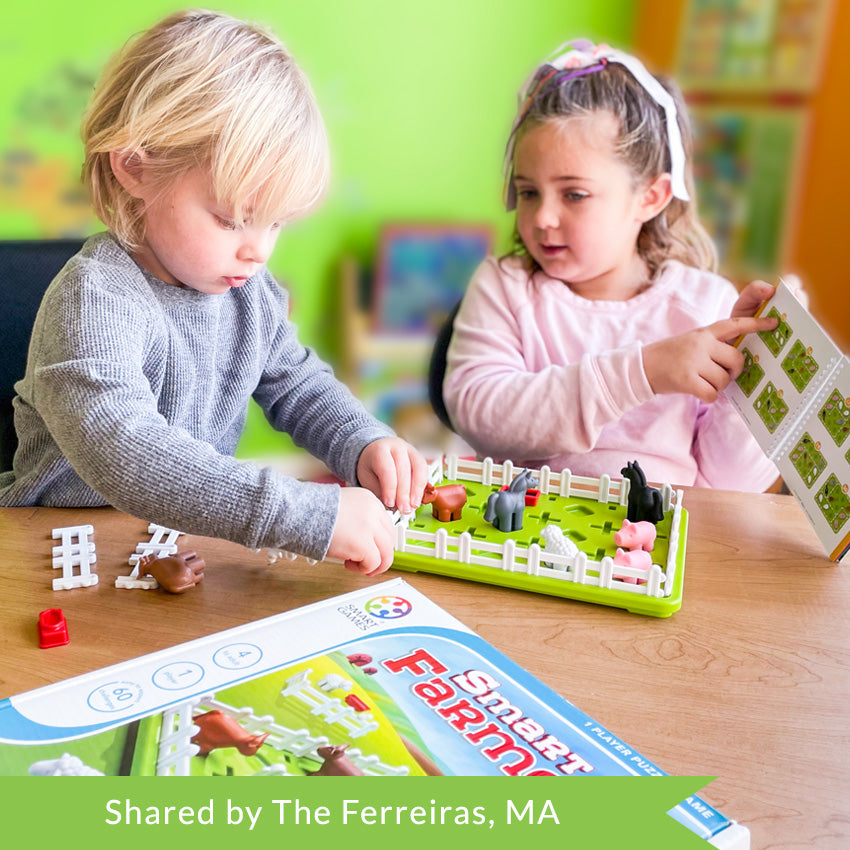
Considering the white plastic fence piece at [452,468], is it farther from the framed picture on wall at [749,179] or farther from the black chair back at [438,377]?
the framed picture on wall at [749,179]

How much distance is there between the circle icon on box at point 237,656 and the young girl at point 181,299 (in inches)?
3.3

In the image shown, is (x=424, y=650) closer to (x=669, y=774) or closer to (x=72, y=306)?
(x=669, y=774)

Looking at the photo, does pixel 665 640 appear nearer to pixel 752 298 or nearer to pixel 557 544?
pixel 557 544

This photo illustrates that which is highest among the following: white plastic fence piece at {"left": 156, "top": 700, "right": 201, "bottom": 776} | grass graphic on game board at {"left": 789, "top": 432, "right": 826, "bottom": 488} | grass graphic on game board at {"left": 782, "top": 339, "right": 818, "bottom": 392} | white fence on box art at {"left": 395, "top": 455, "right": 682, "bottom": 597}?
grass graphic on game board at {"left": 782, "top": 339, "right": 818, "bottom": 392}

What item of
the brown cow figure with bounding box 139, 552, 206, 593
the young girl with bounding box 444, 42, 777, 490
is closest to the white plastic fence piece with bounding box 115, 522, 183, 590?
the brown cow figure with bounding box 139, 552, 206, 593

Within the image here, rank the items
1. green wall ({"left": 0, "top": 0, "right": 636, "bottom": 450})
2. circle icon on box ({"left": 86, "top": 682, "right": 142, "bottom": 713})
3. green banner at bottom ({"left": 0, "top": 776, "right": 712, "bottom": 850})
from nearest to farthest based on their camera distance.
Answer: green banner at bottom ({"left": 0, "top": 776, "right": 712, "bottom": 850}) → circle icon on box ({"left": 86, "top": 682, "right": 142, "bottom": 713}) → green wall ({"left": 0, "top": 0, "right": 636, "bottom": 450})

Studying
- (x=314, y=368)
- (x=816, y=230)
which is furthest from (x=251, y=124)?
(x=816, y=230)

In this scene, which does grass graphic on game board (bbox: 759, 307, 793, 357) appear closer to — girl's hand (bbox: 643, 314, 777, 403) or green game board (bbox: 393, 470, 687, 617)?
girl's hand (bbox: 643, 314, 777, 403)

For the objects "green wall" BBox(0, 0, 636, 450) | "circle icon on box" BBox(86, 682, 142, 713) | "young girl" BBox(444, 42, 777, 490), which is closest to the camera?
"circle icon on box" BBox(86, 682, 142, 713)

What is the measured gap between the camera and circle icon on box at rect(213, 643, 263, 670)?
65cm

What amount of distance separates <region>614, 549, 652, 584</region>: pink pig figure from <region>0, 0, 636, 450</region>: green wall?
1.53m

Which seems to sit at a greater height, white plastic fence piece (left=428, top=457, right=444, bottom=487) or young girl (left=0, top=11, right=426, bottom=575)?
young girl (left=0, top=11, right=426, bottom=575)

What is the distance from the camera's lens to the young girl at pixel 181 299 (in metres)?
0.73

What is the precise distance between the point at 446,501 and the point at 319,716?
33 centimetres
